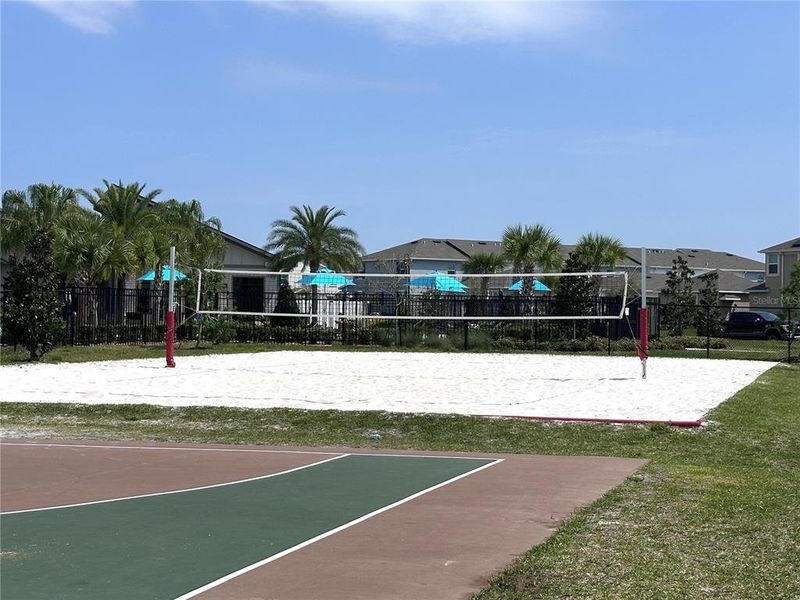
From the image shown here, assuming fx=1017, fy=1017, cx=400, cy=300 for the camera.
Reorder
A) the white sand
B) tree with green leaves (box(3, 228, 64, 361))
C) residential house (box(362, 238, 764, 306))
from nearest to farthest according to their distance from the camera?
the white sand < tree with green leaves (box(3, 228, 64, 361)) < residential house (box(362, 238, 764, 306))

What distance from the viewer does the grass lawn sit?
699 cm

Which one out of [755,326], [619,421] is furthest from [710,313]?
[619,421]

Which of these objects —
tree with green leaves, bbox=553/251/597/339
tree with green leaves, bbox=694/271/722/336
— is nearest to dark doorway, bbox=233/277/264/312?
tree with green leaves, bbox=553/251/597/339

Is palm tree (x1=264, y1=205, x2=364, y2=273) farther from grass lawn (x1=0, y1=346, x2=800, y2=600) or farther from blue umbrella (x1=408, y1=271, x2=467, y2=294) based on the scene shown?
grass lawn (x1=0, y1=346, x2=800, y2=600)

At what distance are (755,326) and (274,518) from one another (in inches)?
1828

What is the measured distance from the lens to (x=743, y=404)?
1845 centimetres

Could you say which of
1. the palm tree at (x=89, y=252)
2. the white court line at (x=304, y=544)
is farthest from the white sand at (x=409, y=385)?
the palm tree at (x=89, y=252)

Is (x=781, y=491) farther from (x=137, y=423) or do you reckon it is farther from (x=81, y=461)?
(x=137, y=423)

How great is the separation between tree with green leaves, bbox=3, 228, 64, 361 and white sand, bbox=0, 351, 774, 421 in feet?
5.43

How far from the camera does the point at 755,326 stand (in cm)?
5150

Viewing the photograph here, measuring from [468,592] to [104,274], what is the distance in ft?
120

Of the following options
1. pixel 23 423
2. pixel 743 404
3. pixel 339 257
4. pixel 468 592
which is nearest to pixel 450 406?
pixel 743 404

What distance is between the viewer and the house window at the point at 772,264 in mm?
69250

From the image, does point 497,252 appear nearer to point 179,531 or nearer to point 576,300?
point 576,300
